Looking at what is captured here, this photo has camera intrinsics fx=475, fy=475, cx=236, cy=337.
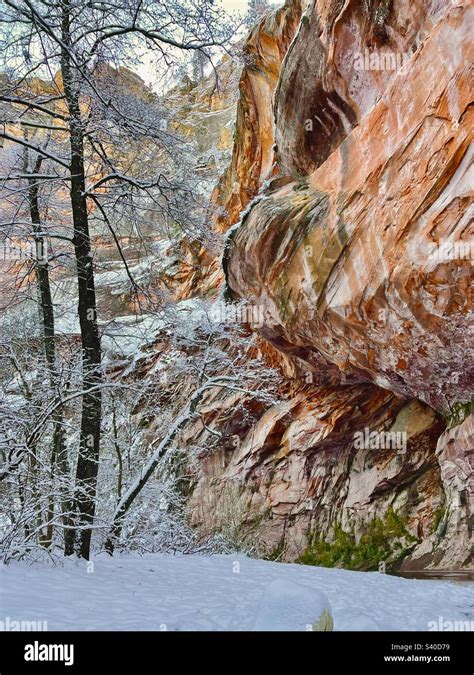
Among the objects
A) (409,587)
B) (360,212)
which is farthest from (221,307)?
(409,587)

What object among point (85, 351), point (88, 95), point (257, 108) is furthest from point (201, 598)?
point (257, 108)

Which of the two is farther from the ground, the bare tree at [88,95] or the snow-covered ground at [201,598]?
the bare tree at [88,95]

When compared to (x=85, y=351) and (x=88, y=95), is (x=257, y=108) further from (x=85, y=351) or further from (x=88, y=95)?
(x=85, y=351)

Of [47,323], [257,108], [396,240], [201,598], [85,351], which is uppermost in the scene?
[257,108]

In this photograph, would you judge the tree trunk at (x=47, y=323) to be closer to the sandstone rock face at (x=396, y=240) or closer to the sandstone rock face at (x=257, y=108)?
the sandstone rock face at (x=396, y=240)

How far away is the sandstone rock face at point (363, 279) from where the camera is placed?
7.11 metres

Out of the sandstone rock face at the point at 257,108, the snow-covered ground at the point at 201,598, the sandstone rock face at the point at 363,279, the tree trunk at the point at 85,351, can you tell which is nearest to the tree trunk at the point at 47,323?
the tree trunk at the point at 85,351

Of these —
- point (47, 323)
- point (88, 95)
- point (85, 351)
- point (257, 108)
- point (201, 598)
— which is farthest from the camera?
point (257, 108)

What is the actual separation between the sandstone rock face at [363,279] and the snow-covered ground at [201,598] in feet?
10.8

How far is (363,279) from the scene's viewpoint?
27.5 ft

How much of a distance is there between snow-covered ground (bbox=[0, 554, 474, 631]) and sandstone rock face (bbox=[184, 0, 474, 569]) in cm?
329

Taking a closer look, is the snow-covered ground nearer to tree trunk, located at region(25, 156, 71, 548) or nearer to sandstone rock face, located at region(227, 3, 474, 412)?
tree trunk, located at region(25, 156, 71, 548)

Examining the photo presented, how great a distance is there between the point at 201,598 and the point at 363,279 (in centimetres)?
581

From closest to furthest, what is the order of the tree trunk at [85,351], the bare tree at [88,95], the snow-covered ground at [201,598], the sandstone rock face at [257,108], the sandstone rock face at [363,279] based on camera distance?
the snow-covered ground at [201,598] < the bare tree at [88,95] < the tree trunk at [85,351] < the sandstone rock face at [363,279] < the sandstone rock face at [257,108]
